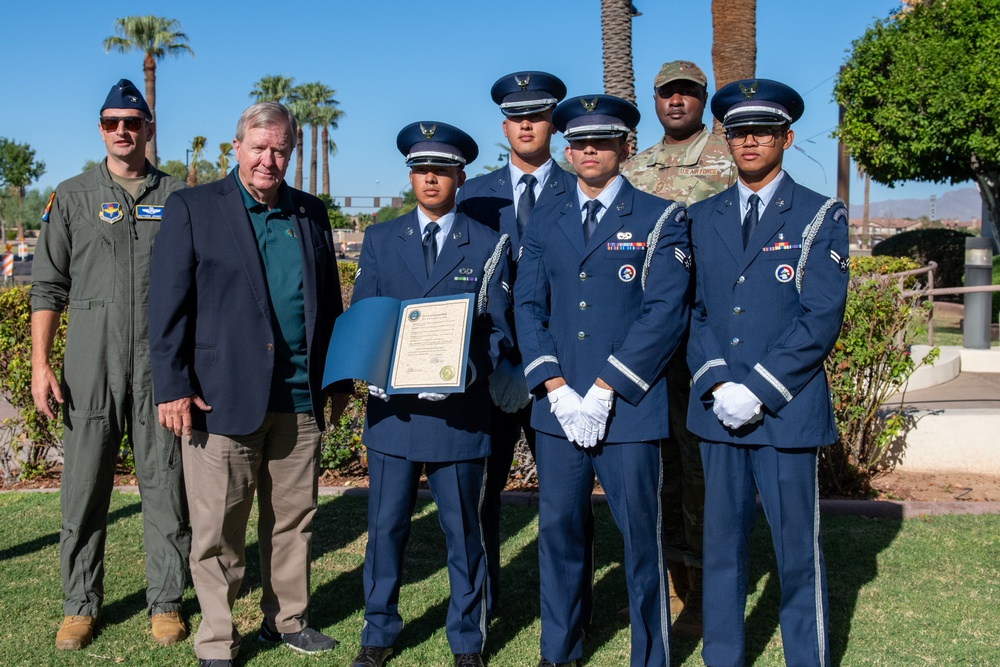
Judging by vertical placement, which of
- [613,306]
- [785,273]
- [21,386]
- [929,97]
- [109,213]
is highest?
[929,97]

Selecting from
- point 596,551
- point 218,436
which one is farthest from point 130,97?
point 596,551

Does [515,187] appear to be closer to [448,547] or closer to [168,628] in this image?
[448,547]

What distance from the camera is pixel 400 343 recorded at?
376 cm

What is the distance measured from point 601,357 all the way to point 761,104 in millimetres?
1146

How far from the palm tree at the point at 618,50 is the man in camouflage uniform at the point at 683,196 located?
924cm

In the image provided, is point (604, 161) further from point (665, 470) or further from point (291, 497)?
point (291, 497)

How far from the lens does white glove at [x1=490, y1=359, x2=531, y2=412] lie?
4.00 m

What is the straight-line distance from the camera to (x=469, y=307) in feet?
12.1

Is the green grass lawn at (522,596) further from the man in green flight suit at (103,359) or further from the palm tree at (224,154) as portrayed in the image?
the palm tree at (224,154)

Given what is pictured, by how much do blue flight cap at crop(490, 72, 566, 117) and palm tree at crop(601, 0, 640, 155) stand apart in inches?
377

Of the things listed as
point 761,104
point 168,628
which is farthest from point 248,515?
point 761,104

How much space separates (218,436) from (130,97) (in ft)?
5.44

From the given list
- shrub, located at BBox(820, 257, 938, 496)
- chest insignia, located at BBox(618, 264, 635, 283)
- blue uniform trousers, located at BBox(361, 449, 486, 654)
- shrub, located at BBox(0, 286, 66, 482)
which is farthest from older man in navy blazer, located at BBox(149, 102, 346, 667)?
shrub, located at BBox(820, 257, 938, 496)

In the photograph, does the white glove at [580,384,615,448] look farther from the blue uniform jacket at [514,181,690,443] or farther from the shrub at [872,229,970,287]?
the shrub at [872,229,970,287]
